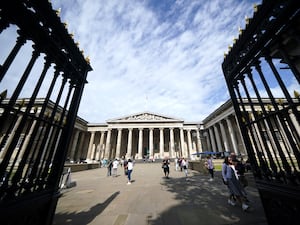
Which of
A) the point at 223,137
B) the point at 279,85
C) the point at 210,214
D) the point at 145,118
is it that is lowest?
the point at 210,214

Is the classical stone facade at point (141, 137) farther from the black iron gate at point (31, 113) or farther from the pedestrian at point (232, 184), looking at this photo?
the black iron gate at point (31, 113)

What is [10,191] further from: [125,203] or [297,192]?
[125,203]

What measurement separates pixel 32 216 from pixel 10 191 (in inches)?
24.2

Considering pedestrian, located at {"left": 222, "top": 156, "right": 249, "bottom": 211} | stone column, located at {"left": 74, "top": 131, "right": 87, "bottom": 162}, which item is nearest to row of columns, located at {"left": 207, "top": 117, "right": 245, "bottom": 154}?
pedestrian, located at {"left": 222, "top": 156, "right": 249, "bottom": 211}

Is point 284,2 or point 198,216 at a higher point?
point 284,2

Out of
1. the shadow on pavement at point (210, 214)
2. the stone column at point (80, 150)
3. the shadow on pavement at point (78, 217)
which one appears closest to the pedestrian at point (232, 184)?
the shadow on pavement at point (210, 214)

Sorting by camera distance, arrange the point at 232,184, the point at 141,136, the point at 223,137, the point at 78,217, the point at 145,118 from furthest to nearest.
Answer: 1. the point at 145,118
2. the point at 141,136
3. the point at 223,137
4. the point at 232,184
5. the point at 78,217

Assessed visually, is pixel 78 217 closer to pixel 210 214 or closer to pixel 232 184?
pixel 210 214

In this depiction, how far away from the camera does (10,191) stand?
1.81 m

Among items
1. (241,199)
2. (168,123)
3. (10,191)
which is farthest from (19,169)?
(168,123)

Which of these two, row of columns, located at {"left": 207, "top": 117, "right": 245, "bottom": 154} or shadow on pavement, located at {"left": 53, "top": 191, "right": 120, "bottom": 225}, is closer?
shadow on pavement, located at {"left": 53, "top": 191, "right": 120, "bottom": 225}

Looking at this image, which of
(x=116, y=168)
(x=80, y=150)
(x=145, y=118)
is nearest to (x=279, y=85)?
(x=116, y=168)

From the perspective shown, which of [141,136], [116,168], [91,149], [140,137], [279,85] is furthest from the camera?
[91,149]

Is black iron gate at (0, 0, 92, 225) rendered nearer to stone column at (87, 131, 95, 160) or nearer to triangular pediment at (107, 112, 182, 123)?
triangular pediment at (107, 112, 182, 123)
